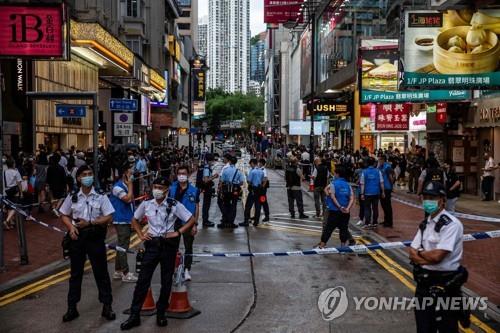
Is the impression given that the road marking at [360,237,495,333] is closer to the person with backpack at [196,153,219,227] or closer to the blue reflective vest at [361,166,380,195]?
the blue reflective vest at [361,166,380,195]

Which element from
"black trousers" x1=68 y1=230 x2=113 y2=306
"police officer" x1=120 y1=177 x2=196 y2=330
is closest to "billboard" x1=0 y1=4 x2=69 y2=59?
"black trousers" x1=68 y1=230 x2=113 y2=306

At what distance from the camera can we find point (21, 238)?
10.9 metres

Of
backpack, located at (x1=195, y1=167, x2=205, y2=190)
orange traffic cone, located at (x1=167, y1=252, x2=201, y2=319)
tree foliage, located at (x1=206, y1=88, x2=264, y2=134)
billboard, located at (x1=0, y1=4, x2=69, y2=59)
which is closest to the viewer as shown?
orange traffic cone, located at (x1=167, y1=252, x2=201, y2=319)

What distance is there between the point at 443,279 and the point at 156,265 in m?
3.32

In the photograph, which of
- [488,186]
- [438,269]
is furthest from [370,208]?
[438,269]

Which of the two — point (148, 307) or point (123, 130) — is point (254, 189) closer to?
point (123, 130)

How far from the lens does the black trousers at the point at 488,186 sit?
76.3 feet

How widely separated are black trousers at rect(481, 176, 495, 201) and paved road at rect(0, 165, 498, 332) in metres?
12.1

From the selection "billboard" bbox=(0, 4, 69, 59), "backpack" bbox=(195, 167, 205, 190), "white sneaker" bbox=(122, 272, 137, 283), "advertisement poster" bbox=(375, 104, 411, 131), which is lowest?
"white sneaker" bbox=(122, 272, 137, 283)

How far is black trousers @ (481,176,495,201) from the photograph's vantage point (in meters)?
23.2

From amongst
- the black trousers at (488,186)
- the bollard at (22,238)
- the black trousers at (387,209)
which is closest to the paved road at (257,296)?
the bollard at (22,238)

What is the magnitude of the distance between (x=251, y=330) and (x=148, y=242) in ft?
5.11

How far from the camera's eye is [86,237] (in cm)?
787

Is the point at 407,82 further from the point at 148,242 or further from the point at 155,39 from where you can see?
the point at 155,39
